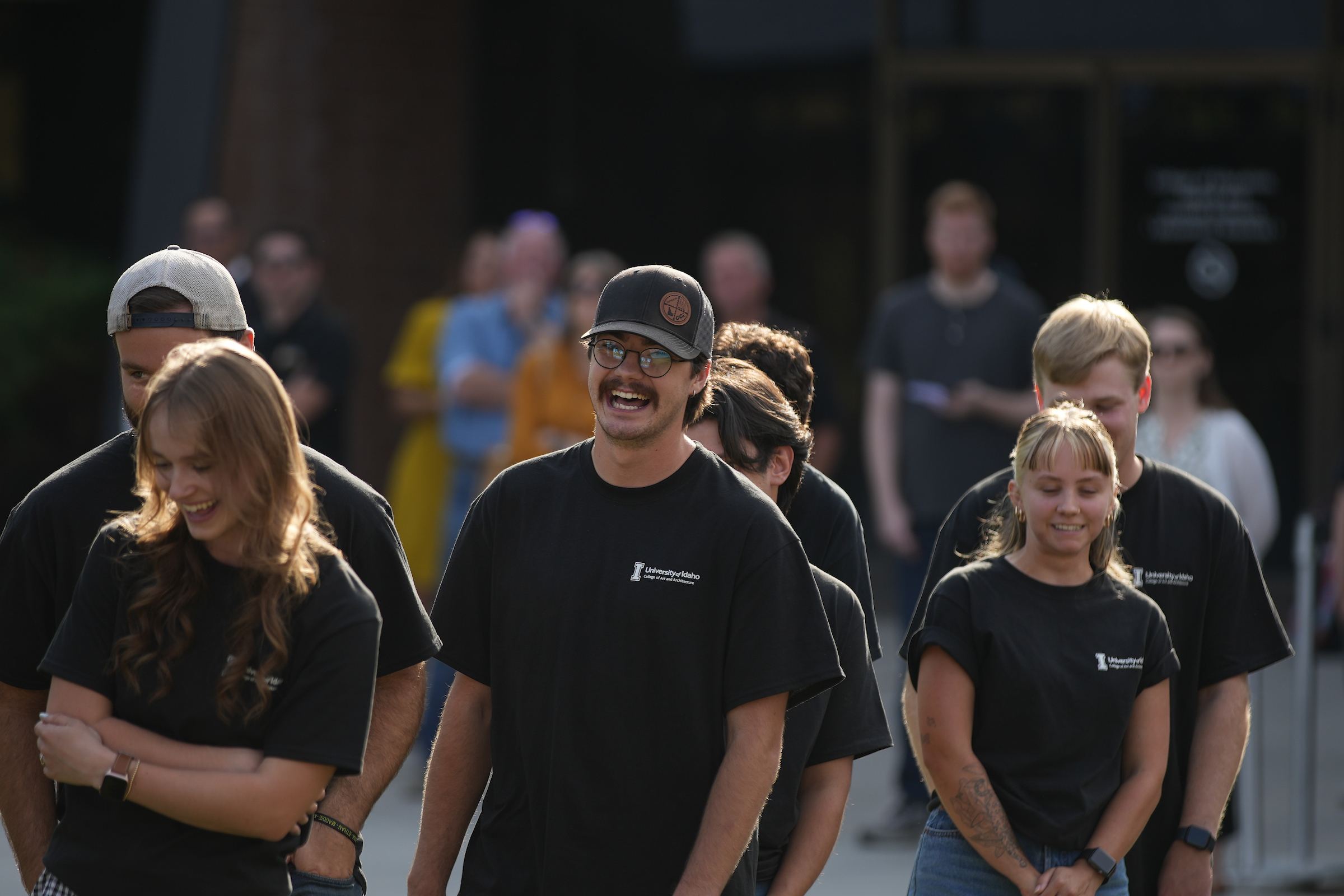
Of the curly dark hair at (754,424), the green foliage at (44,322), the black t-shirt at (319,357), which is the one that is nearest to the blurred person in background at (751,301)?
the black t-shirt at (319,357)

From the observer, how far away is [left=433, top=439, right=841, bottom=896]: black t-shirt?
2.92m

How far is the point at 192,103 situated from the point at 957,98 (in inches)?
178

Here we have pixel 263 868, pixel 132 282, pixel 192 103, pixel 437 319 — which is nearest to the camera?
pixel 263 868

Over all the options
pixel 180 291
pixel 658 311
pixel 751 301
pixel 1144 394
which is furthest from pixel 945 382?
pixel 180 291

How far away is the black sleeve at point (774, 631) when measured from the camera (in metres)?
2.89

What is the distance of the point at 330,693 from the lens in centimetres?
268

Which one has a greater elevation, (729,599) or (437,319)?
(437,319)

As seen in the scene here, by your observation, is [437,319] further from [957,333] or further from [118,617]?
[118,617]

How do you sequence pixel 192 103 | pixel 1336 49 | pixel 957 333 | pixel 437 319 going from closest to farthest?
pixel 957 333
pixel 437 319
pixel 192 103
pixel 1336 49

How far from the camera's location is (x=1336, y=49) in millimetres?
10000

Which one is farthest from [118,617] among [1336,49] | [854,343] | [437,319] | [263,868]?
[1336,49]

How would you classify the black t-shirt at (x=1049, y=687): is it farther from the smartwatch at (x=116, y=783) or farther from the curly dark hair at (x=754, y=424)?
the smartwatch at (x=116, y=783)

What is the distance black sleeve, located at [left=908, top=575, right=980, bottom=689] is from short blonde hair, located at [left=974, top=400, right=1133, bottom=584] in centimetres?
15

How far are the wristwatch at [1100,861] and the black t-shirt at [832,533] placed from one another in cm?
63
